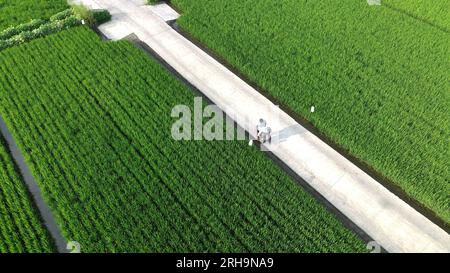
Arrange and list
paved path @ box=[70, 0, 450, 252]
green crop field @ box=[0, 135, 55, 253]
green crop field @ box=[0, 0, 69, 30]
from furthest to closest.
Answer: green crop field @ box=[0, 0, 69, 30] → paved path @ box=[70, 0, 450, 252] → green crop field @ box=[0, 135, 55, 253]

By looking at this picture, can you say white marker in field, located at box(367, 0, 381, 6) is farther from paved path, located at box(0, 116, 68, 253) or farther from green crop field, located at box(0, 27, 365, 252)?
paved path, located at box(0, 116, 68, 253)

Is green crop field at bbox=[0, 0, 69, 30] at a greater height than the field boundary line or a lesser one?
greater

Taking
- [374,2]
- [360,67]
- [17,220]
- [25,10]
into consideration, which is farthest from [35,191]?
[374,2]

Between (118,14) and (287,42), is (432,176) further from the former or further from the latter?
(118,14)

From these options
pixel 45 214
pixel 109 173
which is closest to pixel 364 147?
pixel 109 173

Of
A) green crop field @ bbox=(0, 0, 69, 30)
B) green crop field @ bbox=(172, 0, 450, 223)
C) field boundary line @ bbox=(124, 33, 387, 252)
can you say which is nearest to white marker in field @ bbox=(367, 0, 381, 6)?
green crop field @ bbox=(172, 0, 450, 223)

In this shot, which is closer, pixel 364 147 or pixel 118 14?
pixel 364 147
